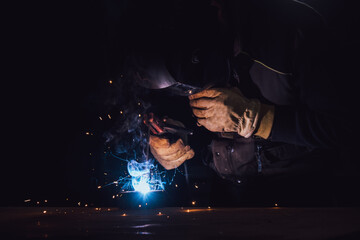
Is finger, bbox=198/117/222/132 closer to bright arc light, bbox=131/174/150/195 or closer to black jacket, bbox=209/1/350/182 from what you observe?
black jacket, bbox=209/1/350/182

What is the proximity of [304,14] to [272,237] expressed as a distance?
1.47m

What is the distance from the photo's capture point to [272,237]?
0.77 metres

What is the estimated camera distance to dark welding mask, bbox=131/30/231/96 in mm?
1682

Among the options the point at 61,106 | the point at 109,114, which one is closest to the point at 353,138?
the point at 109,114

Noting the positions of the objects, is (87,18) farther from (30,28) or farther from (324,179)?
(324,179)

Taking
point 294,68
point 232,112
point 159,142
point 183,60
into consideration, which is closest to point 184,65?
point 183,60

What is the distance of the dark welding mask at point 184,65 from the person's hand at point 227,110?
19 cm

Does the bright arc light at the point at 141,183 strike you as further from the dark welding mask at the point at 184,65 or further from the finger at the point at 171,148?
the dark welding mask at the point at 184,65

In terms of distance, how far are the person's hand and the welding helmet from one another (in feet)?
0.63

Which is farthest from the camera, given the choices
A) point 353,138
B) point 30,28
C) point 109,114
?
point 109,114

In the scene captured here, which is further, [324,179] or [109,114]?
[109,114]

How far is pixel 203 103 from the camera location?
2.03 meters

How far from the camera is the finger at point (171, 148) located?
2549 millimetres

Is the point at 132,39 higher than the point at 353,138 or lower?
higher
